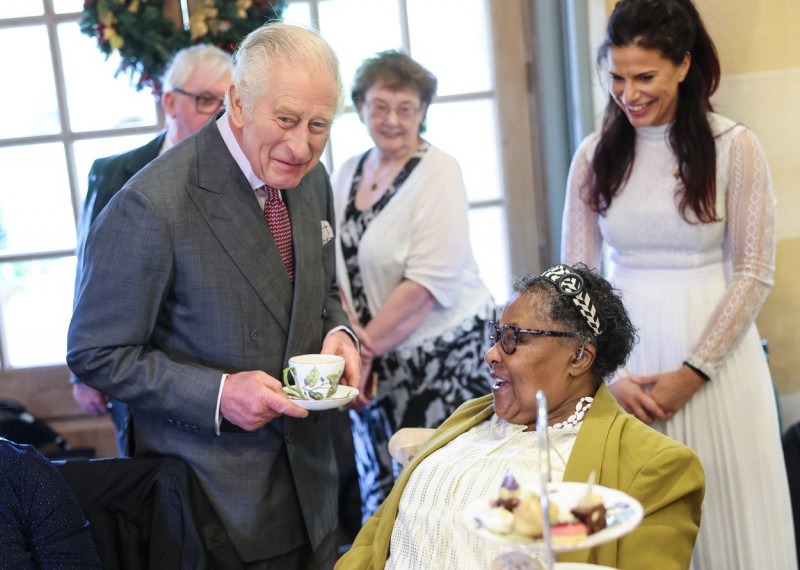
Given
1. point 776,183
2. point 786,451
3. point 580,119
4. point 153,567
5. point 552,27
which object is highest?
point 552,27

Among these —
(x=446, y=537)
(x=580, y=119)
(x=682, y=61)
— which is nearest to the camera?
(x=446, y=537)

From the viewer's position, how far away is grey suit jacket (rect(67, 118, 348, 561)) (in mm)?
1867

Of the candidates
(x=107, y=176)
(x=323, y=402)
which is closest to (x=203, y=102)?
(x=107, y=176)

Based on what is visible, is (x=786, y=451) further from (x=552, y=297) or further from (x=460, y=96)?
(x=460, y=96)

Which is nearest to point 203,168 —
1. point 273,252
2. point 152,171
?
point 152,171

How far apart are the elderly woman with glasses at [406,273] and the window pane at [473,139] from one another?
0.64m

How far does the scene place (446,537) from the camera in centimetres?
179

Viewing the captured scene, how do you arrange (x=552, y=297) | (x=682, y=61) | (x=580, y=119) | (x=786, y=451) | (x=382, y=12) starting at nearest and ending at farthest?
1. (x=552, y=297)
2. (x=682, y=61)
3. (x=786, y=451)
4. (x=580, y=119)
5. (x=382, y=12)

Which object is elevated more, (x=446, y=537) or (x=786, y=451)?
(x=446, y=537)

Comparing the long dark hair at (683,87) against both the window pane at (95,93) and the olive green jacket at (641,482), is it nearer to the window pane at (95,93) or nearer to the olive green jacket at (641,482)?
the olive green jacket at (641,482)

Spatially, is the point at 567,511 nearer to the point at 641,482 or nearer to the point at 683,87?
the point at 641,482

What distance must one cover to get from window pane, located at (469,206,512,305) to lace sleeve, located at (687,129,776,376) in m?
1.45

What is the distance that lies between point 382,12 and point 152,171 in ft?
6.34

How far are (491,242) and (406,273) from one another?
93 cm
